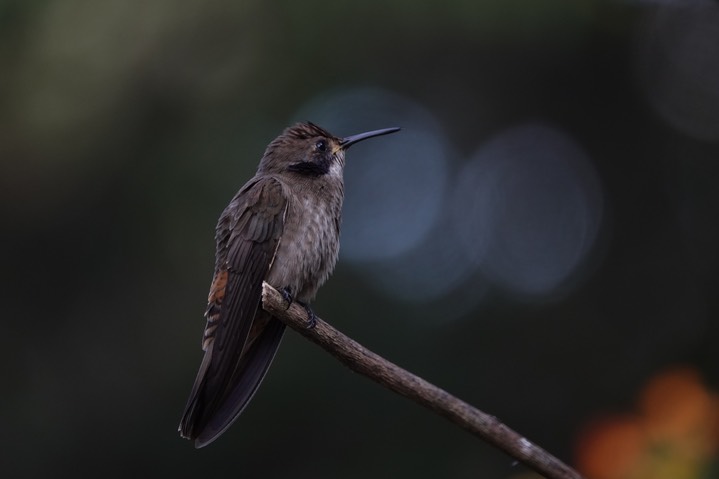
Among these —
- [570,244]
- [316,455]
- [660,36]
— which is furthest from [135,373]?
[660,36]

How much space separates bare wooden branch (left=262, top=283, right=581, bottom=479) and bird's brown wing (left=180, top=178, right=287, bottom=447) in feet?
1.25

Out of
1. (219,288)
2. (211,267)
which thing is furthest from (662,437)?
(211,267)

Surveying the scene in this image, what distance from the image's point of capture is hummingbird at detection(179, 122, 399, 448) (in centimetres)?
396

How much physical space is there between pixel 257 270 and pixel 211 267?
3712 millimetres

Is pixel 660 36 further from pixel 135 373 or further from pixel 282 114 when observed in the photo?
pixel 135 373

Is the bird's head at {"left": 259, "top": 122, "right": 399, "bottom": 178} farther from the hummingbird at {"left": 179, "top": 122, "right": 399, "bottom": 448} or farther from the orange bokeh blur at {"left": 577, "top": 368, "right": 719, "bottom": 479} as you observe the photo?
the orange bokeh blur at {"left": 577, "top": 368, "right": 719, "bottom": 479}

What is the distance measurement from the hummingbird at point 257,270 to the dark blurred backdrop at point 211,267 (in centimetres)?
286

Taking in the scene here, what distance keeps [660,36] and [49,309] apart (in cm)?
635

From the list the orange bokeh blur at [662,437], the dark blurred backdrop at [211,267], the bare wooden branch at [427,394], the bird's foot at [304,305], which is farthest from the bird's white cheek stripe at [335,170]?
the dark blurred backdrop at [211,267]

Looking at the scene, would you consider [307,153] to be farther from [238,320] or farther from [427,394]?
[427,394]

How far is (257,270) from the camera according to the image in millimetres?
4254

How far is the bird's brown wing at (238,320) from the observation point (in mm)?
3943

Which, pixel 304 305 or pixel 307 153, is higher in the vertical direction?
pixel 307 153

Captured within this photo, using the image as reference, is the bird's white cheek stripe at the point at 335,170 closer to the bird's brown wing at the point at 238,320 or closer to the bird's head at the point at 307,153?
the bird's head at the point at 307,153
